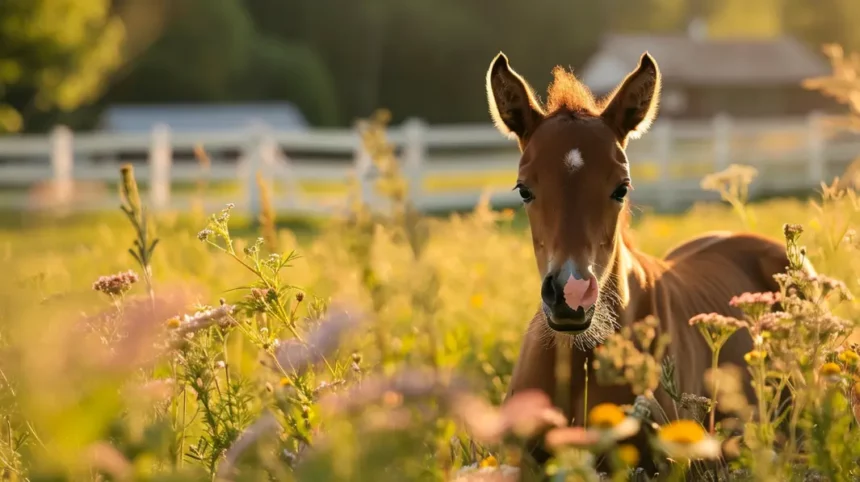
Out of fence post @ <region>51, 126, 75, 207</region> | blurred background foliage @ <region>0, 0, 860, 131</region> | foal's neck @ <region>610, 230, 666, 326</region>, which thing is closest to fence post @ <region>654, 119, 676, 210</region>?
fence post @ <region>51, 126, 75, 207</region>

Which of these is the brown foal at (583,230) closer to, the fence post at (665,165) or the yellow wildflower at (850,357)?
the yellow wildflower at (850,357)

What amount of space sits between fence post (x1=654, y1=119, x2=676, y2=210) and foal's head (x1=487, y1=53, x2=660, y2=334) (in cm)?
1752

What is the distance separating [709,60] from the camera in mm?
60406

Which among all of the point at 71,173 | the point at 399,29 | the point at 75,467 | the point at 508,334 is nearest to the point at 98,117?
the point at 399,29

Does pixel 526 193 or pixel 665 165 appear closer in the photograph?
pixel 526 193

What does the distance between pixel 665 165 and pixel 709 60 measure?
4207 cm

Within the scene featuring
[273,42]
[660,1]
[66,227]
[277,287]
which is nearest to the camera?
[277,287]

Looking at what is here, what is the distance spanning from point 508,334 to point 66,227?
12.1m

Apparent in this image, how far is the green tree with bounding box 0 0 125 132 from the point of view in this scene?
27.9m

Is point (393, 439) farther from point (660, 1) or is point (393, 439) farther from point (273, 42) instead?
point (660, 1)

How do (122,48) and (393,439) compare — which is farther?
(122,48)

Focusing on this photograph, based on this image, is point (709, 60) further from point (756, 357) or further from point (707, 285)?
point (756, 357)

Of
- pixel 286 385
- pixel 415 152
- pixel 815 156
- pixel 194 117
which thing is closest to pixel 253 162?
pixel 415 152

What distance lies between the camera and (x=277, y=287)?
8.89 ft
